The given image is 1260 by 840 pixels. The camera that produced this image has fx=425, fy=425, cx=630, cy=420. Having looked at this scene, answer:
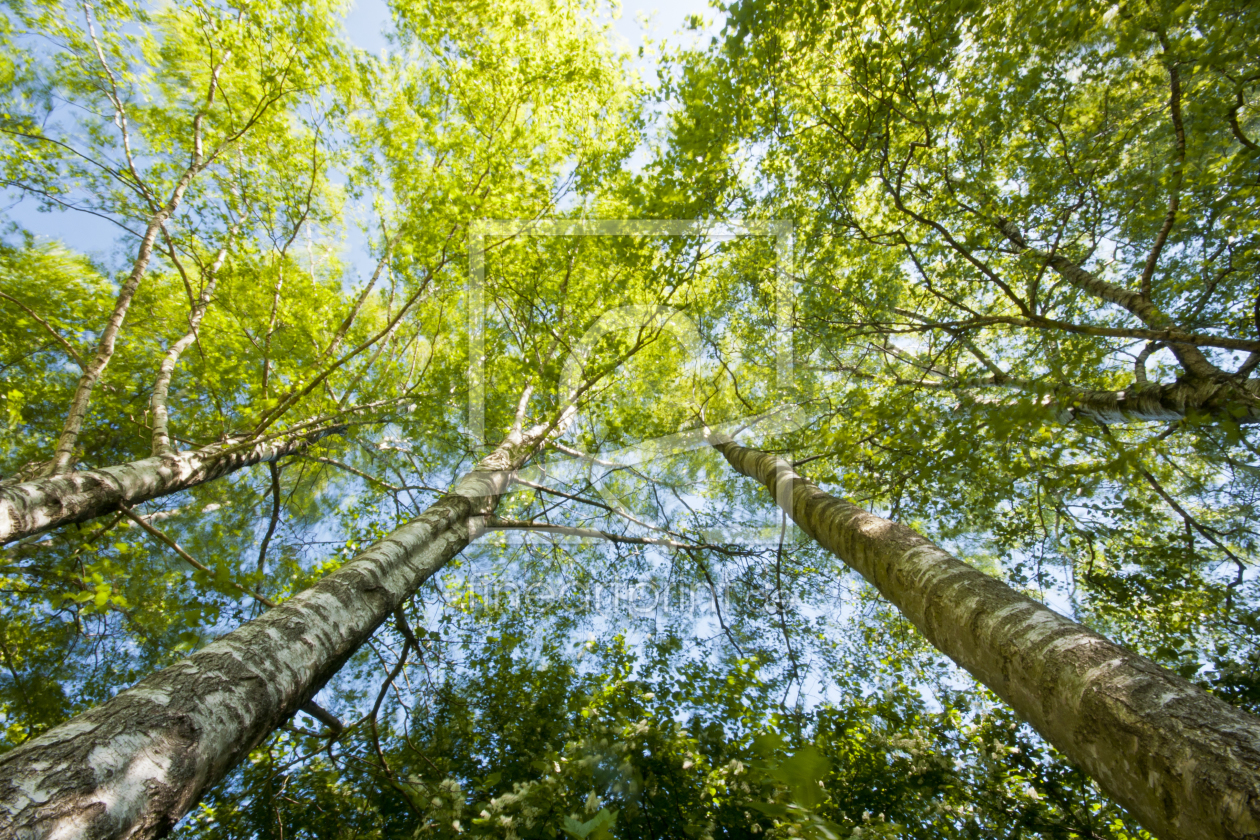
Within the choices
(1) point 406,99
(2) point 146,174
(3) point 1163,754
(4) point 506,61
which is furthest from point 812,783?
(2) point 146,174

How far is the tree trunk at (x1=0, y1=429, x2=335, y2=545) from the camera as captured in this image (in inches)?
111

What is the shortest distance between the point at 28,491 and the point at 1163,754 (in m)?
5.87

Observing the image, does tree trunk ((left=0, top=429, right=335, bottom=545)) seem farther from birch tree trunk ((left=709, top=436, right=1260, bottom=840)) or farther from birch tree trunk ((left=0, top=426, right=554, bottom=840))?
A: birch tree trunk ((left=709, top=436, right=1260, bottom=840))

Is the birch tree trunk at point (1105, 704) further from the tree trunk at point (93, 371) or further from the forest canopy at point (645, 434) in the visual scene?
the tree trunk at point (93, 371)

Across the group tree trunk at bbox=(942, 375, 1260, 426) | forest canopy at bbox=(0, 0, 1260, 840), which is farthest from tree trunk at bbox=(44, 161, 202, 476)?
tree trunk at bbox=(942, 375, 1260, 426)

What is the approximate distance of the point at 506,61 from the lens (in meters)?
5.69

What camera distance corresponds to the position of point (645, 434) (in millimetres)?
7328

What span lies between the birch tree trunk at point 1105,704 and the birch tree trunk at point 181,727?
9.66 feet

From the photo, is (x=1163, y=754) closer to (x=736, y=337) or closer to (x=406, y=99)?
(x=736, y=337)

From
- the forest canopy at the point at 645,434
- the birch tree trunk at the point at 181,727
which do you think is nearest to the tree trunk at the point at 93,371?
the forest canopy at the point at 645,434

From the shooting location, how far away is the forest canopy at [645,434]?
2.08m

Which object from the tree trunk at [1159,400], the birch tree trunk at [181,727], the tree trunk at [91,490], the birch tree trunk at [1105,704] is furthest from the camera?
the tree trunk at [1159,400]

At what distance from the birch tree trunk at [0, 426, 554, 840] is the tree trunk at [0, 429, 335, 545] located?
139 cm

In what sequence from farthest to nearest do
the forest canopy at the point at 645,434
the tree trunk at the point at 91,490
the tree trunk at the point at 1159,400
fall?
1. the tree trunk at the point at 1159,400
2. the tree trunk at the point at 91,490
3. the forest canopy at the point at 645,434
